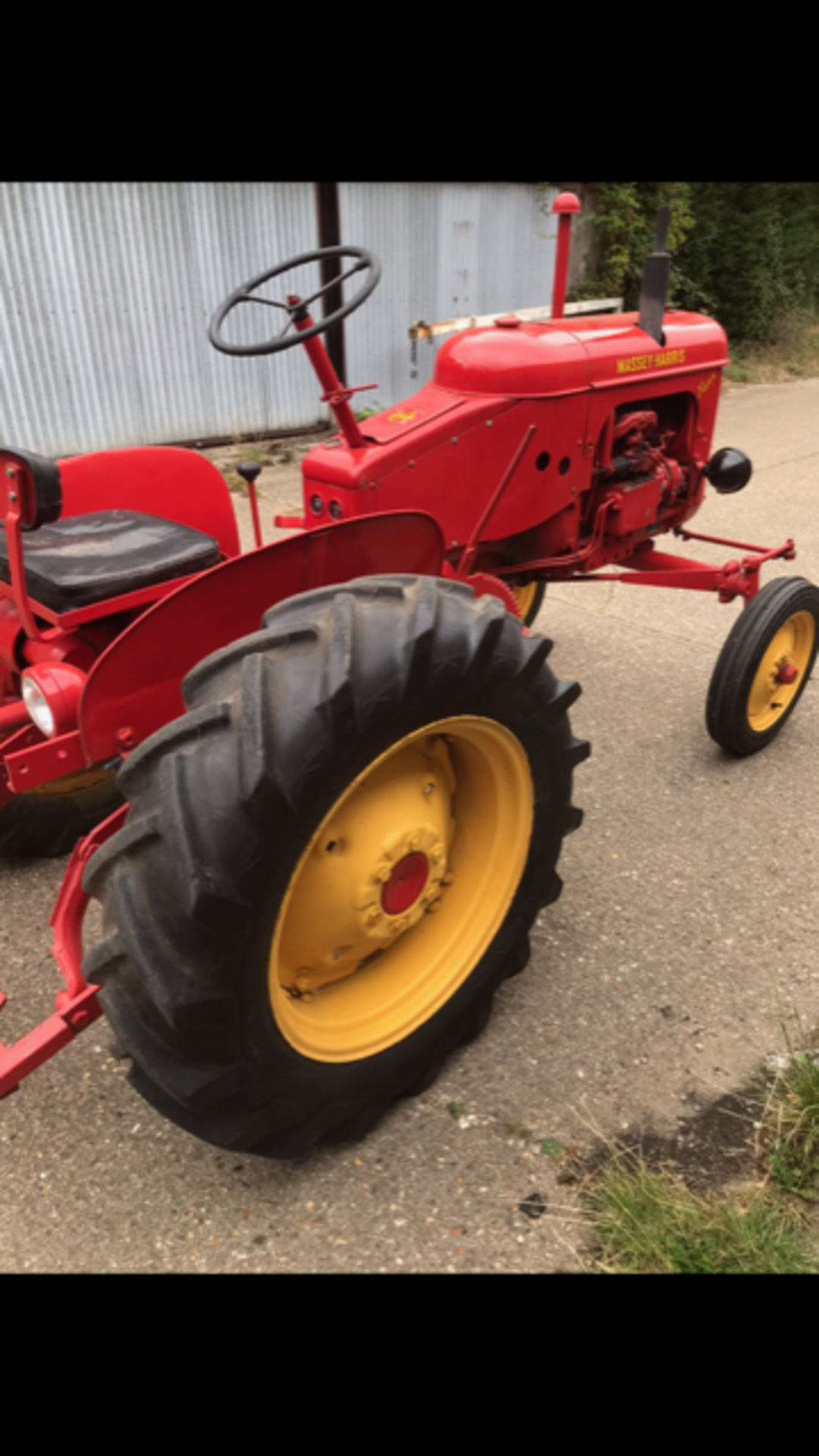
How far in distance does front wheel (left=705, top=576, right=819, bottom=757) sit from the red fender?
4.68 ft

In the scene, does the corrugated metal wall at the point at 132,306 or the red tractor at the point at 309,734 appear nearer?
the red tractor at the point at 309,734

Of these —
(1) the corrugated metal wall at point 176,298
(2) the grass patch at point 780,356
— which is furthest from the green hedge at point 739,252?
(1) the corrugated metal wall at point 176,298

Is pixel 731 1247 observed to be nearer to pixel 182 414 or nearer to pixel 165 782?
pixel 165 782

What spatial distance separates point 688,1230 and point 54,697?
140 cm

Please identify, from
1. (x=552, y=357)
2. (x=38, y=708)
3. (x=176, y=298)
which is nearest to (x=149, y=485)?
(x=38, y=708)

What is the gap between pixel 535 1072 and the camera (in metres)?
1.90

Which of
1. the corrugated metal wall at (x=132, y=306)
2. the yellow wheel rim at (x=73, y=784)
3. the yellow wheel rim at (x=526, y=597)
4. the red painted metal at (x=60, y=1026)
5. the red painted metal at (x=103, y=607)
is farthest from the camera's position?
the corrugated metal wall at (x=132, y=306)

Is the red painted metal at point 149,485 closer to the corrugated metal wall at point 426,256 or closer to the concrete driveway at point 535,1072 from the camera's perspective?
the concrete driveway at point 535,1072

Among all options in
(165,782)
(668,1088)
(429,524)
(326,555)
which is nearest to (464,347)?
(429,524)

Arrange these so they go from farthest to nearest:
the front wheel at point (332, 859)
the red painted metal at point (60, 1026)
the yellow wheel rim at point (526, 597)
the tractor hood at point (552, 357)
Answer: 1. the yellow wheel rim at point (526, 597)
2. the tractor hood at point (552, 357)
3. the red painted metal at point (60, 1026)
4. the front wheel at point (332, 859)

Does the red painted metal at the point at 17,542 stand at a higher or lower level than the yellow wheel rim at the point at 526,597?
higher

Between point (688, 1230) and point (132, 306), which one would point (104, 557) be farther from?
point (132, 306)

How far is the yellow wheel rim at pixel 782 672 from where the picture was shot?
116 inches

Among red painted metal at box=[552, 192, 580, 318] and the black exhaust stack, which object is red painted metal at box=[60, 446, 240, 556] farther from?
the black exhaust stack
